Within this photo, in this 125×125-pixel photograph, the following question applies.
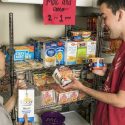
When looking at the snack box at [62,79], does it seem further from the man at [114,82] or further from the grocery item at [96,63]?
the grocery item at [96,63]

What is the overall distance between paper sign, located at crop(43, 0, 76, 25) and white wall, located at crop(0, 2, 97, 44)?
0.38m

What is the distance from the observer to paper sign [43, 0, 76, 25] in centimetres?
148

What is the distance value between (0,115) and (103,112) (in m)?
0.62

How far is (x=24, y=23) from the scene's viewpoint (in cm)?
184

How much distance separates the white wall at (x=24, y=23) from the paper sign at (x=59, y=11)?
14.8 inches

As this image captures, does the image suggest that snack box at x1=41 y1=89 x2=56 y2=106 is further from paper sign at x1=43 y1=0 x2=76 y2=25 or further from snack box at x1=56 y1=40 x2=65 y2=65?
paper sign at x1=43 y1=0 x2=76 y2=25

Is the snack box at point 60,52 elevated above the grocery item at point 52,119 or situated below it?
above

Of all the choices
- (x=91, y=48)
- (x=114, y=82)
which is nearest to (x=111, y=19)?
(x=114, y=82)

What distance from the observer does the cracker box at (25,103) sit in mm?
1374

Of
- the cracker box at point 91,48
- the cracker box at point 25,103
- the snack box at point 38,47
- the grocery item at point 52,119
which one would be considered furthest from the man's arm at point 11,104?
the cracker box at point 91,48

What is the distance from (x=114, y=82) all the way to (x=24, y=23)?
844mm

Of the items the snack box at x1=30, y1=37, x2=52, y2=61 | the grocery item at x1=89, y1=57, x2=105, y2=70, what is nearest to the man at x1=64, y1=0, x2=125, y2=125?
the grocery item at x1=89, y1=57, x2=105, y2=70

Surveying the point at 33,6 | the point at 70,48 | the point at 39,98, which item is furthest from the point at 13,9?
the point at 39,98

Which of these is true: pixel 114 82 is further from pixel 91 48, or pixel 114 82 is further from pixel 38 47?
pixel 38 47
